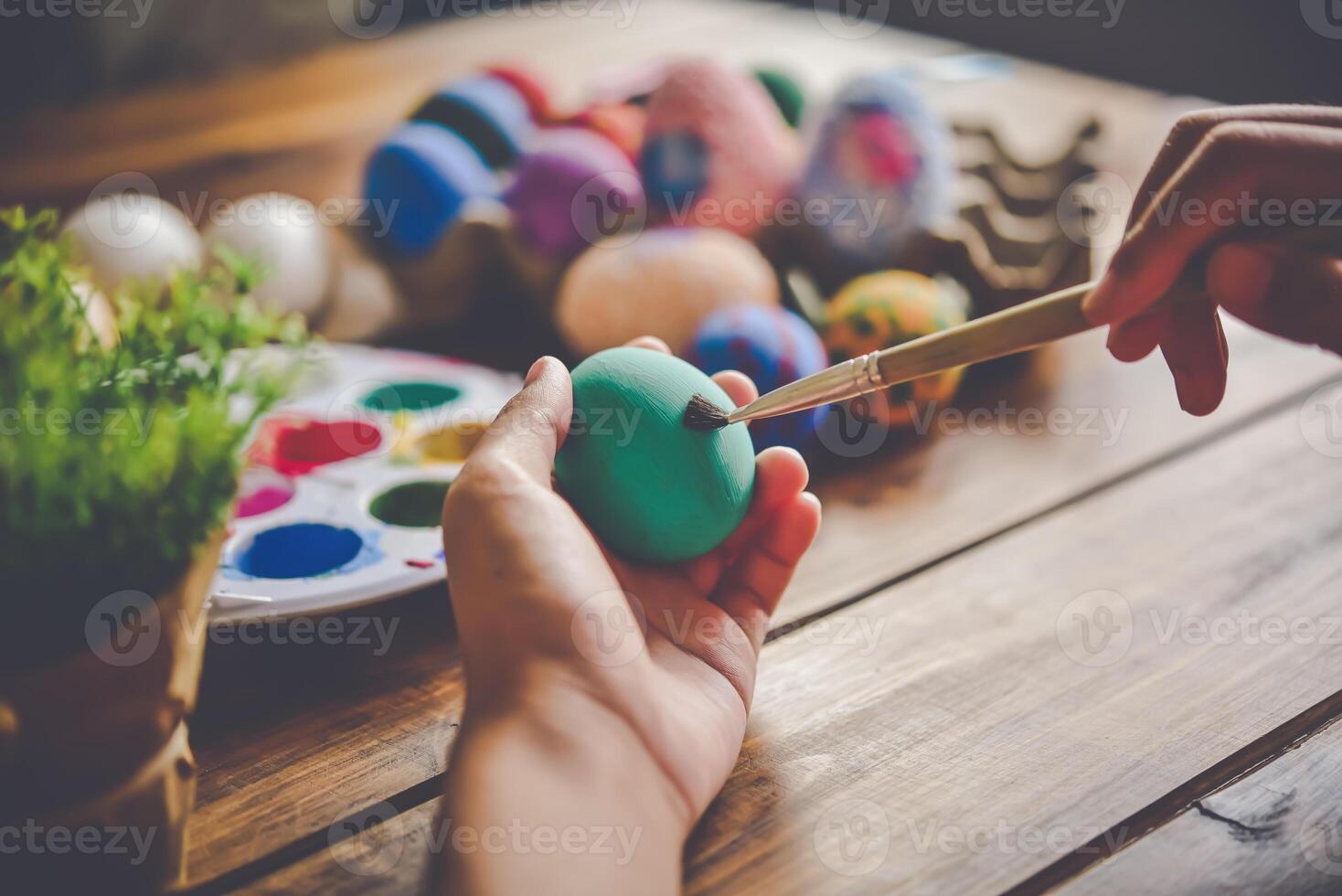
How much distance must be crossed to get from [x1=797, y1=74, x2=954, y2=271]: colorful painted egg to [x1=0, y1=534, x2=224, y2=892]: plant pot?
711mm

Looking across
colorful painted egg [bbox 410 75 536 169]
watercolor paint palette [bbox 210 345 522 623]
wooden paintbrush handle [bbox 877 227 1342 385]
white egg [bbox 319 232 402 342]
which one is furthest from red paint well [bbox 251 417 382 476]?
colorful painted egg [bbox 410 75 536 169]

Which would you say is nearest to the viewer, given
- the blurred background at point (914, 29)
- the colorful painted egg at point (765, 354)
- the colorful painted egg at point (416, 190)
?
the colorful painted egg at point (765, 354)

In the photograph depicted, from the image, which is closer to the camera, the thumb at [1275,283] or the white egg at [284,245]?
the thumb at [1275,283]

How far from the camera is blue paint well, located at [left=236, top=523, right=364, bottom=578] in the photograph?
672mm

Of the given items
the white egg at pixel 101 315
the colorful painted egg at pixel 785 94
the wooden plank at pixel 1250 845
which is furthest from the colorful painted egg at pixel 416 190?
the wooden plank at pixel 1250 845

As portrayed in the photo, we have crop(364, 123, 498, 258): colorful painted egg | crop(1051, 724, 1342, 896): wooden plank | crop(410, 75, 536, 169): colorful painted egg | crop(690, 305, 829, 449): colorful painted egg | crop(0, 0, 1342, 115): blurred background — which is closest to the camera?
crop(1051, 724, 1342, 896): wooden plank

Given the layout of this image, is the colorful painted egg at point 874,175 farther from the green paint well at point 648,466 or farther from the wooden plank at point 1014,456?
the green paint well at point 648,466

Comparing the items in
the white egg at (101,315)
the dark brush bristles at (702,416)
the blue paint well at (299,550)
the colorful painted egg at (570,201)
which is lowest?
the blue paint well at (299,550)

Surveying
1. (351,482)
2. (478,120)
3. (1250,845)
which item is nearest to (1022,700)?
(1250,845)

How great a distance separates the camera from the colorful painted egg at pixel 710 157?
3.46 feet

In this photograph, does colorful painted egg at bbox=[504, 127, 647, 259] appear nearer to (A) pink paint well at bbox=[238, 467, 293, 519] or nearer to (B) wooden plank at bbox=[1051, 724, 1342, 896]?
(A) pink paint well at bbox=[238, 467, 293, 519]

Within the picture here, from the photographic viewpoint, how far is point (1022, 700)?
597mm

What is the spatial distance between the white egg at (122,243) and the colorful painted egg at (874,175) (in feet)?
1.80

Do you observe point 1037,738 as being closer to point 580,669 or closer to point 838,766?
point 838,766
